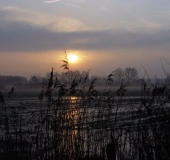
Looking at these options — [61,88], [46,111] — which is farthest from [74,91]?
[46,111]

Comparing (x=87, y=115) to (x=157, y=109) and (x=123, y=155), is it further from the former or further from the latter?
(x=157, y=109)

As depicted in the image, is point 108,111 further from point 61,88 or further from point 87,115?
point 61,88

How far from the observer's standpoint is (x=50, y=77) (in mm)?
10664

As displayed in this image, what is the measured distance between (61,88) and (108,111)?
2.06m

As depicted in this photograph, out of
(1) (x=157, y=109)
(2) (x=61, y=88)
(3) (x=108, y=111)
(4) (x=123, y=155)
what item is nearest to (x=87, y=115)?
(3) (x=108, y=111)

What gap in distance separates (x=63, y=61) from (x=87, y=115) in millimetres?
2190

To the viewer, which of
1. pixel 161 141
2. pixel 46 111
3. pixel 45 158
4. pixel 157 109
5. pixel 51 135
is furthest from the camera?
pixel 46 111

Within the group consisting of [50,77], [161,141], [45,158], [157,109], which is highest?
[50,77]

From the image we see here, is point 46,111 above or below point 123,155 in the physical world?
above

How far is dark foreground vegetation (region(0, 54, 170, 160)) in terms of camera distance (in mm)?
8537

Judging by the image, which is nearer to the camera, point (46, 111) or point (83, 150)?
point (83, 150)

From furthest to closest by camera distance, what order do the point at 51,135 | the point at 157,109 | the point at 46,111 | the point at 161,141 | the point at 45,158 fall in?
the point at 46,111 → the point at 51,135 → the point at 45,158 → the point at 157,109 → the point at 161,141

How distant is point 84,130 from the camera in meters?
11.0

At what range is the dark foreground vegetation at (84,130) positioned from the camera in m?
8.54
